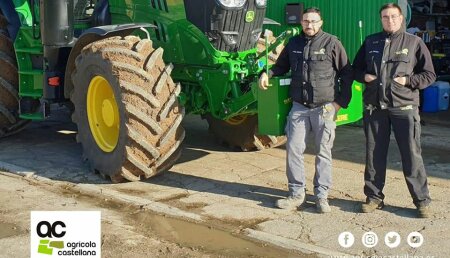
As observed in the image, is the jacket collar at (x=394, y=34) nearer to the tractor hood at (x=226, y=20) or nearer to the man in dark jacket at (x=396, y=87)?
the man in dark jacket at (x=396, y=87)

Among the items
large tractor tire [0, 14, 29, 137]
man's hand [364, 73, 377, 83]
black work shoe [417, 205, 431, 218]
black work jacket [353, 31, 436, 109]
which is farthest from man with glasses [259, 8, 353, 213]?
large tractor tire [0, 14, 29, 137]

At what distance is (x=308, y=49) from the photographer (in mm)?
5578

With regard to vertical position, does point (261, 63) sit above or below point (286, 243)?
above

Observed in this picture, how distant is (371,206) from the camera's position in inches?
223

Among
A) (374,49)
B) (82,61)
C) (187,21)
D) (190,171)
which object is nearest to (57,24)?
(82,61)

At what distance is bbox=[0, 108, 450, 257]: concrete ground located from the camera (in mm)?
5133

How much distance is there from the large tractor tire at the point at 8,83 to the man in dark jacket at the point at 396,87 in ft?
14.6

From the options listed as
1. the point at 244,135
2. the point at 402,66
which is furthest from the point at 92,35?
the point at 402,66

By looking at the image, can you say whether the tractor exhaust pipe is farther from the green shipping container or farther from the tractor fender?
the green shipping container

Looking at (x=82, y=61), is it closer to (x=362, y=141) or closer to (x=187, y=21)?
(x=187, y=21)

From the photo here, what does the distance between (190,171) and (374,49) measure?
2.53 m

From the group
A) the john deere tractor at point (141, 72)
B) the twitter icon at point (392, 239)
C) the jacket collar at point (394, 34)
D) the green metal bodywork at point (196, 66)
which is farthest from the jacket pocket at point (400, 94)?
the john deere tractor at point (141, 72)

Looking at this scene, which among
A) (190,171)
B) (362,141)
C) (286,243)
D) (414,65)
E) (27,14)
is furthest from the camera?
(362,141)

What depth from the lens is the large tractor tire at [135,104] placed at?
6.12 m
